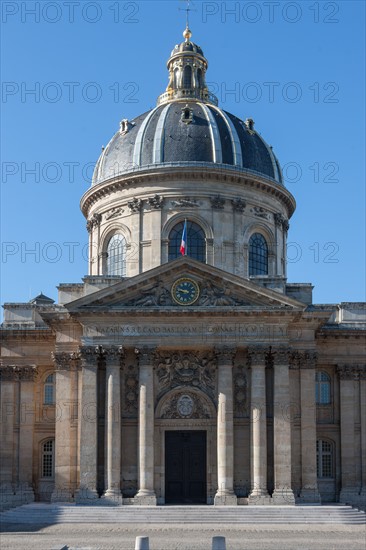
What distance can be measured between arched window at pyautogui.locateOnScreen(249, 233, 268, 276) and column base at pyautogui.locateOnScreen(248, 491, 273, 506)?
1502 cm

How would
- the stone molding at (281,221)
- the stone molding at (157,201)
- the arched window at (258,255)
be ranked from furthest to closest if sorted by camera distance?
the stone molding at (281,221) → the arched window at (258,255) → the stone molding at (157,201)

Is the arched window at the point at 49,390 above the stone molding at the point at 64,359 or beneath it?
beneath

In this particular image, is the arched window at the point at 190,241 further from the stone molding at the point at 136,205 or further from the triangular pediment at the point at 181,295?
the triangular pediment at the point at 181,295

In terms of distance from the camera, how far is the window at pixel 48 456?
5338 centimetres

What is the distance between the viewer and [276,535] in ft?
128

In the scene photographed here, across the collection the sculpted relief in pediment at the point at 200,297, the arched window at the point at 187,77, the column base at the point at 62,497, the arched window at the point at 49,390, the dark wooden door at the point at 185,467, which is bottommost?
the column base at the point at 62,497

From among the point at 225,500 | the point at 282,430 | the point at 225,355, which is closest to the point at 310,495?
the point at 282,430

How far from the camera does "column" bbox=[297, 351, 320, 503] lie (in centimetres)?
4853

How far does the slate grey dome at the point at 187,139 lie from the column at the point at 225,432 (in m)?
13.9

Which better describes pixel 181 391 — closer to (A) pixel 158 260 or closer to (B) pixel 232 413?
(B) pixel 232 413

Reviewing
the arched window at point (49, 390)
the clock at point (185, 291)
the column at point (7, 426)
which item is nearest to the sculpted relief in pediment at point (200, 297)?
the clock at point (185, 291)

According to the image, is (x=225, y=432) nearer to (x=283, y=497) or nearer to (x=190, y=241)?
(x=283, y=497)

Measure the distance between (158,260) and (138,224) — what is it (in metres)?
2.65

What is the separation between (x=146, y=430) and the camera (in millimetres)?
47688
